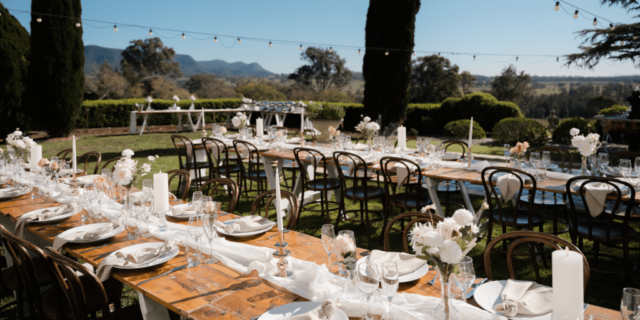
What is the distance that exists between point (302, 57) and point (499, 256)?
1593 inches

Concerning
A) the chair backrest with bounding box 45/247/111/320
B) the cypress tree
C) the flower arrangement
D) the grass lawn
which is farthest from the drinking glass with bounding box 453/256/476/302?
the cypress tree

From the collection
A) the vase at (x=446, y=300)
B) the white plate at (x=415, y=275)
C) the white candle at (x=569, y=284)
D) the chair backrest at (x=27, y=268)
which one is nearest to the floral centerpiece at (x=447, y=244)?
the vase at (x=446, y=300)

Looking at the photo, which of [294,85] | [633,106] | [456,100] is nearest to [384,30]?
[456,100]

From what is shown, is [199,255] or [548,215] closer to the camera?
[199,255]

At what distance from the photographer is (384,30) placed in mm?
13180

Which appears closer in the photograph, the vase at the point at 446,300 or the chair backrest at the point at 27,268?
the vase at the point at 446,300

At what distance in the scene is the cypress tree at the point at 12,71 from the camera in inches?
466

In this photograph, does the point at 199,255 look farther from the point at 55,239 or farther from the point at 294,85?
the point at 294,85

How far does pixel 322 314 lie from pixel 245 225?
1108 millimetres

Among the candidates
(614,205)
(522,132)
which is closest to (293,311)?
(614,205)

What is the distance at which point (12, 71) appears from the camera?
39.2 ft

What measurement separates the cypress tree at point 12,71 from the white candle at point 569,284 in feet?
47.3

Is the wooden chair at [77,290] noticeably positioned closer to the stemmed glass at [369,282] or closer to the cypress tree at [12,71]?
the stemmed glass at [369,282]

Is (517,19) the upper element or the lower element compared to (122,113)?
upper
